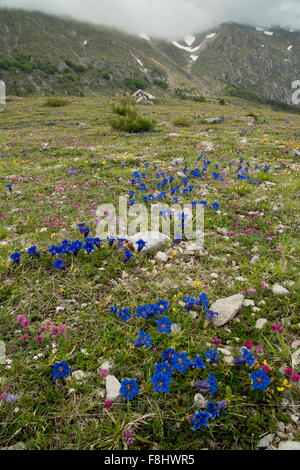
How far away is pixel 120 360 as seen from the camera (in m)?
2.94

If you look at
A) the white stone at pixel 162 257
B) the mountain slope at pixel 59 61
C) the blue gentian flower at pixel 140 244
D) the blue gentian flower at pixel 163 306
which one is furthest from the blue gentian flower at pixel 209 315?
the mountain slope at pixel 59 61

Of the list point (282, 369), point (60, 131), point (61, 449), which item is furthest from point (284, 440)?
point (60, 131)

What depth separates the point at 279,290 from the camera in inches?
148

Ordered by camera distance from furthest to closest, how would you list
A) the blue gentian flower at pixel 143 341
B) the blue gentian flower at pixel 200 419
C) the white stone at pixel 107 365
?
the blue gentian flower at pixel 143 341, the white stone at pixel 107 365, the blue gentian flower at pixel 200 419

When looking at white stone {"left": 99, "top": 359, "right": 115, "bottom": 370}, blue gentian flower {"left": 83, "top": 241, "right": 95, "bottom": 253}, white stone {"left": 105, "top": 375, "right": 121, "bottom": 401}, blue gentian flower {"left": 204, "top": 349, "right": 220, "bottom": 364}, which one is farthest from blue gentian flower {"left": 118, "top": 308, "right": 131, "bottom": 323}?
blue gentian flower {"left": 83, "top": 241, "right": 95, "bottom": 253}

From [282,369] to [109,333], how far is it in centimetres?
192

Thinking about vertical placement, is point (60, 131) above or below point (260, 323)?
above

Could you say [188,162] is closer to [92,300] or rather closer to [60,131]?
[92,300]

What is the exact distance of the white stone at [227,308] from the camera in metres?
3.38

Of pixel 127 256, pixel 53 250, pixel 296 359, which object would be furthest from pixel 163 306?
pixel 53 250

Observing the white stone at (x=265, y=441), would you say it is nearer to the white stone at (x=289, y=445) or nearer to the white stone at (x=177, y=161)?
the white stone at (x=289, y=445)

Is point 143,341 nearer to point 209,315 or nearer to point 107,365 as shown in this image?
point 107,365

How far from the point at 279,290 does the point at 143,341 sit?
6.78 ft

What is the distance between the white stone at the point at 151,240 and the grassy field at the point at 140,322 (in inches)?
7.8
